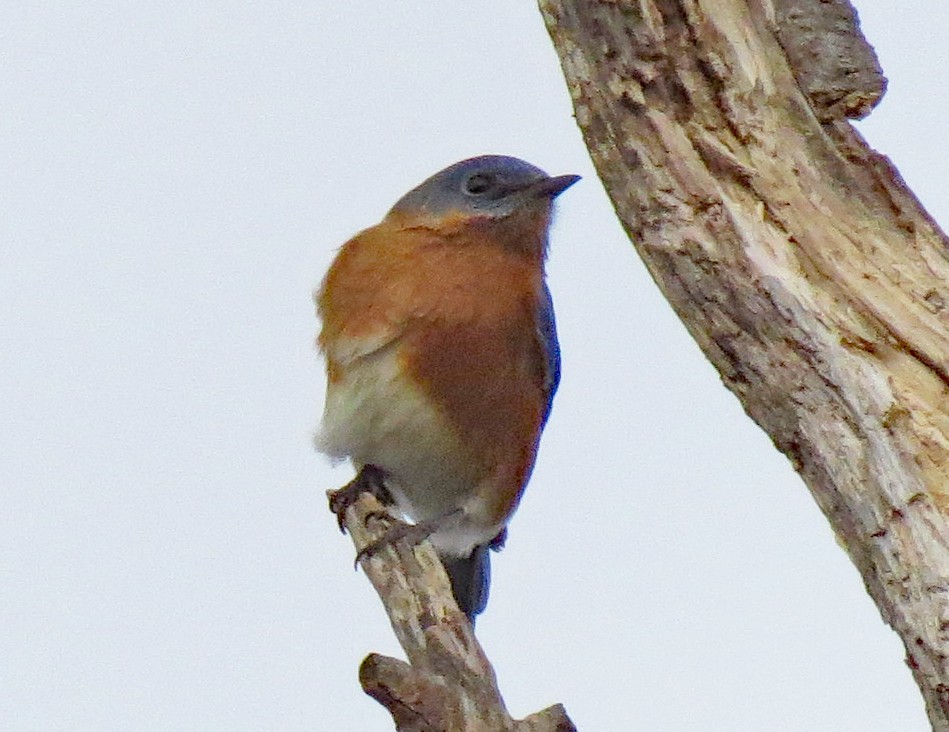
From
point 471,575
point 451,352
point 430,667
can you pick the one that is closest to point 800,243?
point 430,667

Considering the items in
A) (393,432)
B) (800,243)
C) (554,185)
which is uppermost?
(554,185)

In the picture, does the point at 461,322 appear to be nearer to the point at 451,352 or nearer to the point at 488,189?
the point at 451,352

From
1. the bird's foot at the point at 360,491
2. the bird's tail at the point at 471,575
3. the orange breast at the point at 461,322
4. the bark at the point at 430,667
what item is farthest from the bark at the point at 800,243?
the bird's tail at the point at 471,575

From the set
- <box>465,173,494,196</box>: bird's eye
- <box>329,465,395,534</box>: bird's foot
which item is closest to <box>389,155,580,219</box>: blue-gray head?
<box>465,173,494,196</box>: bird's eye

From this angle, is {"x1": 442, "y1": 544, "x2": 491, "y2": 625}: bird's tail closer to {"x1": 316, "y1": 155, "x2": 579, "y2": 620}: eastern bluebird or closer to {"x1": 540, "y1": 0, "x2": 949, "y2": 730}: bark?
{"x1": 316, "y1": 155, "x2": 579, "y2": 620}: eastern bluebird

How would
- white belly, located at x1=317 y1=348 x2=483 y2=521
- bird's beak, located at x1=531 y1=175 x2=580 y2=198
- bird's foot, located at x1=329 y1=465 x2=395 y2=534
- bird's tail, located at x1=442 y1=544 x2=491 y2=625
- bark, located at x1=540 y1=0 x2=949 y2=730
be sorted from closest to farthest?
bark, located at x1=540 y1=0 x2=949 y2=730, white belly, located at x1=317 y1=348 x2=483 y2=521, bird's foot, located at x1=329 y1=465 x2=395 y2=534, bird's beak, located at x1=531 y1=175 x2=580 y2=198, bird's tail, located at x1=442 y1=544 x2=491 y2=625

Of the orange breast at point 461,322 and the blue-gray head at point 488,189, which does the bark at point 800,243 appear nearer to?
the orange breast at point 461,322

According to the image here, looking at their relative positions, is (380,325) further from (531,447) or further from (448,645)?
(448,645)
